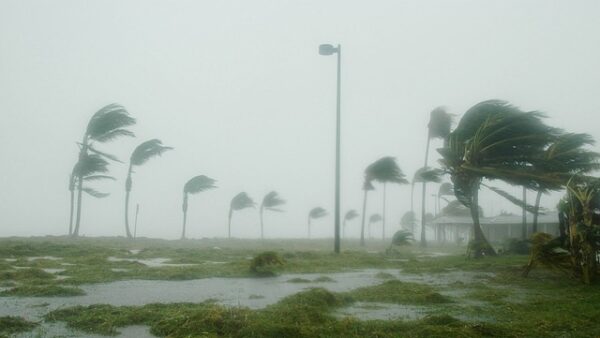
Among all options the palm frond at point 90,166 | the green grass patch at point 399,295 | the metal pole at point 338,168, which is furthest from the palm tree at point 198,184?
the green grass patch at point 399,295

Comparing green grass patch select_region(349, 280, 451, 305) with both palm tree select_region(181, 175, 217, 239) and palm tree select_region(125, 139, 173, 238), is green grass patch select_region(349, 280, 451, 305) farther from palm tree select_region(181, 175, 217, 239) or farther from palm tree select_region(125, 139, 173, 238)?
palm tree select_region(181, 175, 217, 239)

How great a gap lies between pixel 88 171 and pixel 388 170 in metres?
24.3

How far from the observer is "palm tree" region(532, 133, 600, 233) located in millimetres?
17812

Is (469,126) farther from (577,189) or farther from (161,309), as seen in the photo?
(161,309)

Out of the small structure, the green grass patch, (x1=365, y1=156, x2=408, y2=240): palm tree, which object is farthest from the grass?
the small structure

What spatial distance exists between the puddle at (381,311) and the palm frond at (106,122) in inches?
1010

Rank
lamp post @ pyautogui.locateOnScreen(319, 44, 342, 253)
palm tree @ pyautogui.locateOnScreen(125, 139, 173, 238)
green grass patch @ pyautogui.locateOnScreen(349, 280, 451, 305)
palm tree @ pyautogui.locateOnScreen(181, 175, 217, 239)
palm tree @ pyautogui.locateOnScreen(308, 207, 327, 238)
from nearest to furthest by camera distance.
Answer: green grass patch @ pyautogui.locateOnScreen(349, 280, 451, 305) < lamp post @ pyautogui.locateOnScreen(319, 44, 342, 253) < palm tree @ pyautogui.locateOnScreen(125, 139, 173, 238) < palm tree @ pyautogui.locateOnScreen(181, 175, 217, 239) < palm tree @ pyautogui.locateOnScreen(308, 207, 327, 238)

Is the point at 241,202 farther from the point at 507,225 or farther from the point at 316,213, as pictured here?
the point at 507,225

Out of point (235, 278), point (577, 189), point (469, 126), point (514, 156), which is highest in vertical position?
point (469, 126)

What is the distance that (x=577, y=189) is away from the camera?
10125 mm

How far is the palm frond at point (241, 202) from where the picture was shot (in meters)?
60.8

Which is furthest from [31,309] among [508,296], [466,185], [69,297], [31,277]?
[466,185]

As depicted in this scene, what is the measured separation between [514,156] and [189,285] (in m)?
14.3

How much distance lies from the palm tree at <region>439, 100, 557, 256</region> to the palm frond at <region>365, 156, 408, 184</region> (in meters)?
19.4
